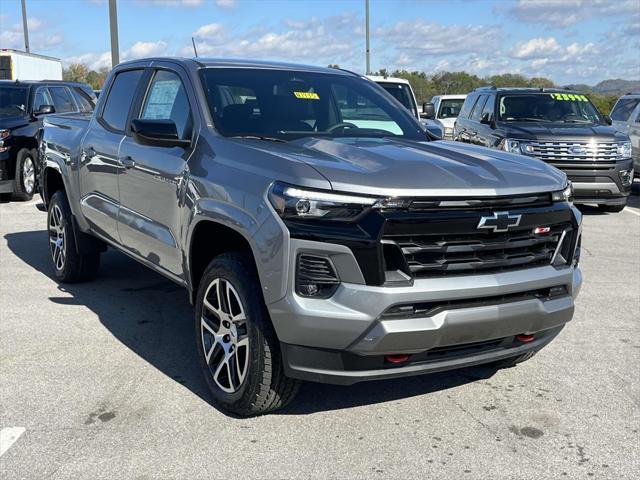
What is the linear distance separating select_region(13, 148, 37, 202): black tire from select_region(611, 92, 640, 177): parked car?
34.3 ft

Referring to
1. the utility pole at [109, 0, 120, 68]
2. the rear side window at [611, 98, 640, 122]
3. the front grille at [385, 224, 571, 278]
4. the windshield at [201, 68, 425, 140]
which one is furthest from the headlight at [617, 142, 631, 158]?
the utility pole at [109, 0, 120, 68]

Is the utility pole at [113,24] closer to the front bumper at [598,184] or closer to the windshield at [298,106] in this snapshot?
the front bumper at [598,184]

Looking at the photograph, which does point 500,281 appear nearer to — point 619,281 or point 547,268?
point 547,268

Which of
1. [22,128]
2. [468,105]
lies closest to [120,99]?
[22,128]

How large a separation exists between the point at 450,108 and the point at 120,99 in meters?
18.4

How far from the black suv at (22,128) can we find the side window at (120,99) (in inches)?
246

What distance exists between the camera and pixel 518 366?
4.59 metres

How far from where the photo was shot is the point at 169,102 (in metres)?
4.78

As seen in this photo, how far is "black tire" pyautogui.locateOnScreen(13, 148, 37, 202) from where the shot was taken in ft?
39.0

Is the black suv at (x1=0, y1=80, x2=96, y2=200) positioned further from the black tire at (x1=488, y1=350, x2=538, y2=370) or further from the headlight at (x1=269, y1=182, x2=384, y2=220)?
the headlight at (x1=269, y1=182, x2=384, y2=220)

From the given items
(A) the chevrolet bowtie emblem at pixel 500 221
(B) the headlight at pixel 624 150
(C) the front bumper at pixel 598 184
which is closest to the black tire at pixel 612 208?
(C) the front bumper at pixel 598 184

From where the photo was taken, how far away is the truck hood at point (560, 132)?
1084cm

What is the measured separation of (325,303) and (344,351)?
241mm

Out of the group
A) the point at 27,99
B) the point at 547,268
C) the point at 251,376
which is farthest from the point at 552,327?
the point at 27,99
